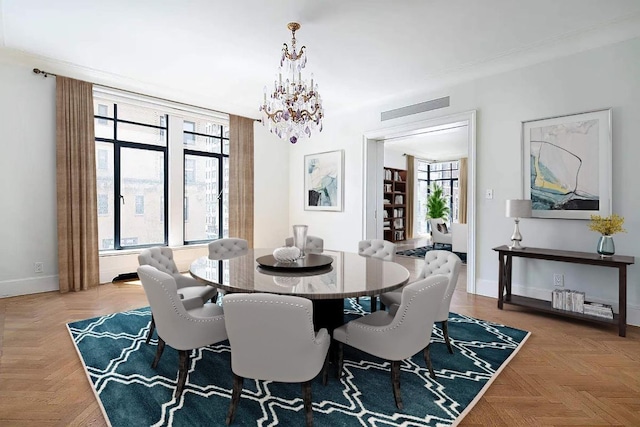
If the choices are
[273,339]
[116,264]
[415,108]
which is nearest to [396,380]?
[273,339]

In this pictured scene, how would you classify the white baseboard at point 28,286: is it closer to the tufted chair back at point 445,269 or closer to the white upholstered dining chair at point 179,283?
the white upholstered dining chair at point 179,283

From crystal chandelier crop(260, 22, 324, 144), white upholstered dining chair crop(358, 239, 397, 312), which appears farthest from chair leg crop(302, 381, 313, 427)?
crystal chandelier crop(260, 22, 324, 144)

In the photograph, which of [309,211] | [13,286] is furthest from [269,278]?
[309,211]

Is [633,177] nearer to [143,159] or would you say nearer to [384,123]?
[384,123]

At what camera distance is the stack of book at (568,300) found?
10.5 ft

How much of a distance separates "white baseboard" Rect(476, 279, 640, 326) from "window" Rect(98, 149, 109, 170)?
5309 mm

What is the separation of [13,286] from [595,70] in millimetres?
6853

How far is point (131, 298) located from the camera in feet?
13.0

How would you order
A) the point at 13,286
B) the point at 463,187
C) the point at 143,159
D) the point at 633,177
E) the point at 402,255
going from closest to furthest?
1. the point at 633,177
2. the point at 13,286
3. the point at 143,159
4. the point at 402,255
5. the point at 463,187

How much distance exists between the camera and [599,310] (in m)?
3.12

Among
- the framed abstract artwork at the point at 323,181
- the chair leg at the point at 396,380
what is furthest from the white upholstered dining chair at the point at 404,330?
the framed abstract artwork at the point at 323,181

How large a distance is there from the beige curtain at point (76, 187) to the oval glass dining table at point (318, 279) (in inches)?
100

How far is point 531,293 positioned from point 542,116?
1992 millimetres

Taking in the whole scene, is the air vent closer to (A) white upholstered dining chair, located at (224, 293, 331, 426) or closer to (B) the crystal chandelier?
(B) the crystal chandelier
